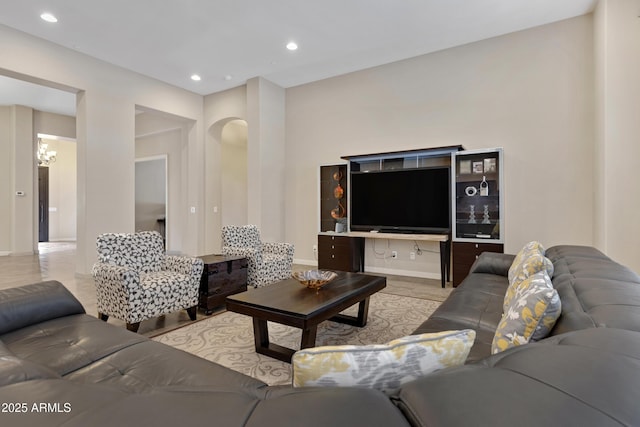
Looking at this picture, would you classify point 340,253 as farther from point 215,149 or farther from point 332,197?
point 215,149

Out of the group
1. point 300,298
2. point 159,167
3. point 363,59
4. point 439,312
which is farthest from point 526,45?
point 159,167

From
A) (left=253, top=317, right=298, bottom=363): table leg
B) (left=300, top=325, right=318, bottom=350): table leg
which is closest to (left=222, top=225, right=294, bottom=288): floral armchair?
(left=253, top=317, right=298, bottom=363): table leg

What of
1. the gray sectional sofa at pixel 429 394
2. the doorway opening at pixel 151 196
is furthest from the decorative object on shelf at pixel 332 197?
the doorway opening at pixel 151 196

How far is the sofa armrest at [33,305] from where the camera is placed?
1.72 meters

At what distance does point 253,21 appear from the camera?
13.8 feet

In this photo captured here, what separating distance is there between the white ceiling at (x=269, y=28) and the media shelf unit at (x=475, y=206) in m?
1.67

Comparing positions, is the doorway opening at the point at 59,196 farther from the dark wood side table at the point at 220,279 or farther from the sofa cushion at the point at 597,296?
the sofa cushion at the point at 597,296

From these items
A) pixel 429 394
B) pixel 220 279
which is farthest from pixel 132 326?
pixel 429 394

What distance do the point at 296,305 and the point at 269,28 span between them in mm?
3744

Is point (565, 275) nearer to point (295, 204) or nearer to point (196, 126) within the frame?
point (295, 204)

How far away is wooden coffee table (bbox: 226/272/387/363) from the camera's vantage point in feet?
7.16

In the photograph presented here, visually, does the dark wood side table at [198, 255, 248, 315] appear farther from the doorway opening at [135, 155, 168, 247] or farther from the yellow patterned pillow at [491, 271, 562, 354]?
the doorway opening at [135, 155, 168, 247]

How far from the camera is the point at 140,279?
9.66 feet

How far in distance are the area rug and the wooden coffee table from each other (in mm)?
128
